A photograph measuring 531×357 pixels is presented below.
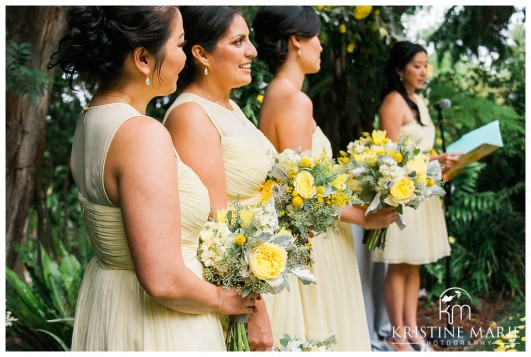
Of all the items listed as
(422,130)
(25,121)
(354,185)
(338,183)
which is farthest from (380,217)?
(25,121)

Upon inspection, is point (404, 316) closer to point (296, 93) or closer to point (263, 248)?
point (296, 93)

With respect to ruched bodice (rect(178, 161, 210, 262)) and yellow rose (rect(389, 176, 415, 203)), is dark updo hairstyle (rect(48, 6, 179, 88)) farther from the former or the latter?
yellow rose (rect(389, 176, 415, 203))

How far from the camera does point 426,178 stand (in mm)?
3357

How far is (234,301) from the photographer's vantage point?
207cm

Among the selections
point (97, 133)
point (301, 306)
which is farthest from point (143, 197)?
point (301, 306)

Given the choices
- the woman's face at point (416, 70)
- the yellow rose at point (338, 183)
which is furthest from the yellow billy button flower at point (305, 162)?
the woman's face at point (416, 70)

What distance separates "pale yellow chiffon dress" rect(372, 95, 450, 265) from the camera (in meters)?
4.58

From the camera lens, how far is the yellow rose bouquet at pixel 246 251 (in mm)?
2020

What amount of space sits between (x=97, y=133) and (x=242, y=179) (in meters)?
0.85

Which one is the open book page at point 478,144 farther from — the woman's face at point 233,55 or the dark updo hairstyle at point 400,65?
the woman's face at point 233,55

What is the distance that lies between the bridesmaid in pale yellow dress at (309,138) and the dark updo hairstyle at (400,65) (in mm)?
1470

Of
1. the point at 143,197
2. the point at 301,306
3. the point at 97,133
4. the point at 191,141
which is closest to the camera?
the point at 143,197

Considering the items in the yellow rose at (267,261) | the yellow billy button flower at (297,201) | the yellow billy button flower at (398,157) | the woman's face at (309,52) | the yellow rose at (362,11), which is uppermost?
the yellow rose at (362,11)

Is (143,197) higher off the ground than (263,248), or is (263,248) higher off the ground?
(143,197)
